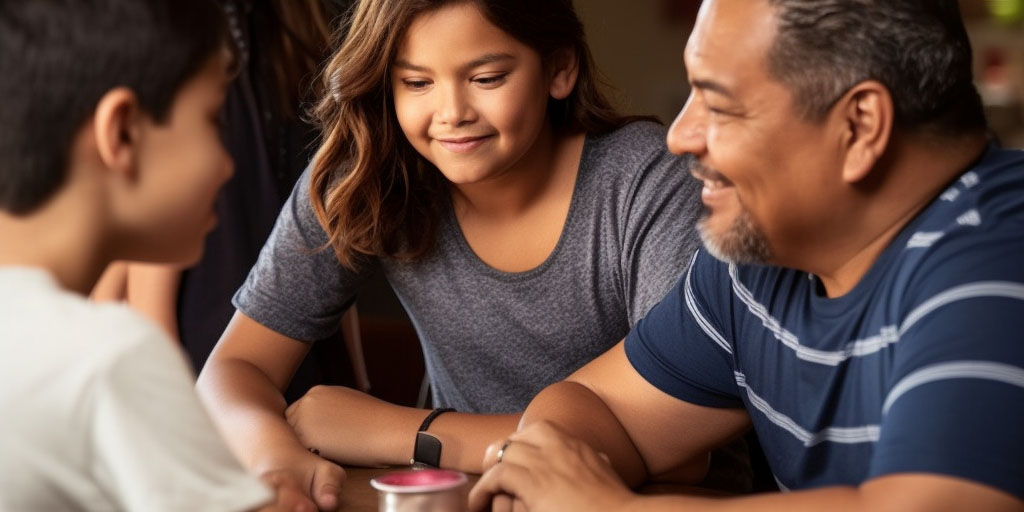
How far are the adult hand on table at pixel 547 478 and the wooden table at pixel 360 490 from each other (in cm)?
11

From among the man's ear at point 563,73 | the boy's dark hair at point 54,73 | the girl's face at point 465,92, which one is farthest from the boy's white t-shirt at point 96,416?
the man's ear at point 563,73

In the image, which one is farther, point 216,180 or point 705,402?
point 705,402

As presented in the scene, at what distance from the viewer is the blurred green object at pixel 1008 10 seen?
512 cm

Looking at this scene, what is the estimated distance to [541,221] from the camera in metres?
2.01

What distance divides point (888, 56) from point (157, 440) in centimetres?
83

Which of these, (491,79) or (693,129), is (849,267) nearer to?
(693,129)

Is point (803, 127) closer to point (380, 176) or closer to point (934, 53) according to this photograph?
point (934, 53)

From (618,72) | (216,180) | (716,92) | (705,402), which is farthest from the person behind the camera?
(618,72)

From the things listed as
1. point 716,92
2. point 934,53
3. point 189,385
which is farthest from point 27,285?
point 934,53

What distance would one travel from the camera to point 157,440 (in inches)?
36.3

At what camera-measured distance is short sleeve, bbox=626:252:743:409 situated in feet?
5.18

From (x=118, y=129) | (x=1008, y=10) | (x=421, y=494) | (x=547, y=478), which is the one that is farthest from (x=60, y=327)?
(x=1008, y=10)

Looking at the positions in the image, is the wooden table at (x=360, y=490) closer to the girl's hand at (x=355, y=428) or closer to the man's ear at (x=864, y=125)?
the girl's hand at (x=355, y=428)

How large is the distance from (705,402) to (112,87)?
2.91 ft
